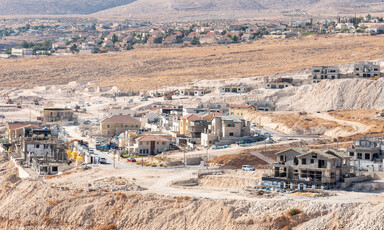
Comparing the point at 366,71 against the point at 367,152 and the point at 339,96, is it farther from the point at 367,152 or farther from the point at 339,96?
the point at 367,152

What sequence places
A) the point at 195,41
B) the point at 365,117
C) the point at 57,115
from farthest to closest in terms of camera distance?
the point at 195,41, the point at 57,115, the point at 365,117

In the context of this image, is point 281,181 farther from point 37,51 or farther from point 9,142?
point 37,51

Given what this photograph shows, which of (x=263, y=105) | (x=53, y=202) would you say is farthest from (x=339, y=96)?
(x=53, y=202)

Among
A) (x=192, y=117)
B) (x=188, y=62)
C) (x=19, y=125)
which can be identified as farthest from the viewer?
(x=188, y=62)

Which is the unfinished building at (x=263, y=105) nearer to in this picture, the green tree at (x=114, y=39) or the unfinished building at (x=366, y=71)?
the unfinished building at (x=366, y=71)

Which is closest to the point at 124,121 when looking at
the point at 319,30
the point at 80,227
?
the point at 80,227
